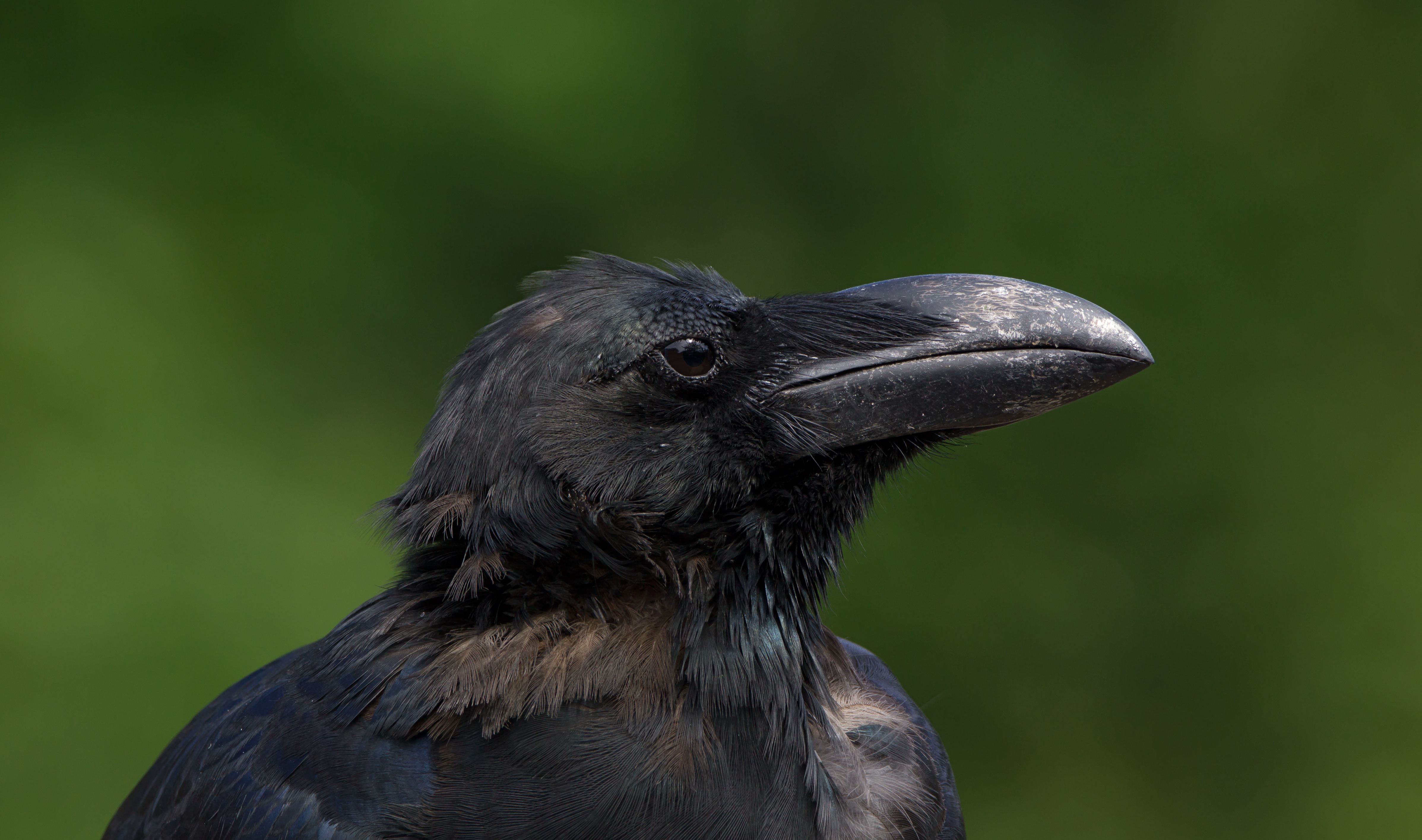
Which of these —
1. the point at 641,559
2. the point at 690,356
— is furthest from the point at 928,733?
the point at 690,356

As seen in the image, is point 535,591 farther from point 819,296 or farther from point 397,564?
point 819,296

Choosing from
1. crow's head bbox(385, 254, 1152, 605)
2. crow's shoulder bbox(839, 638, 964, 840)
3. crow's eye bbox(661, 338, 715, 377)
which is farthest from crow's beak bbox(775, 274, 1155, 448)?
crow's shoulder bbox(839, 638, 964, 840)

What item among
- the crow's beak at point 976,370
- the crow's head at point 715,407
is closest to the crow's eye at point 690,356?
the crow's head at point 715,407

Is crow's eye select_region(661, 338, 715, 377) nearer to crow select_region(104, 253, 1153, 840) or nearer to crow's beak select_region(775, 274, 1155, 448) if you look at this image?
crow select_region(104, 253, 1153, 840)

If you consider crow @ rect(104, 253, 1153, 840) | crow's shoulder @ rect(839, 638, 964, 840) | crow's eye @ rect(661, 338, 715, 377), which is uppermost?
crow's eye @ rect(661, 338, 715, 377)

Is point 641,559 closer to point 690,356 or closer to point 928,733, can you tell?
point 690,356

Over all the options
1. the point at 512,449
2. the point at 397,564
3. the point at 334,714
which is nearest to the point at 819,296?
the point at 512,449
